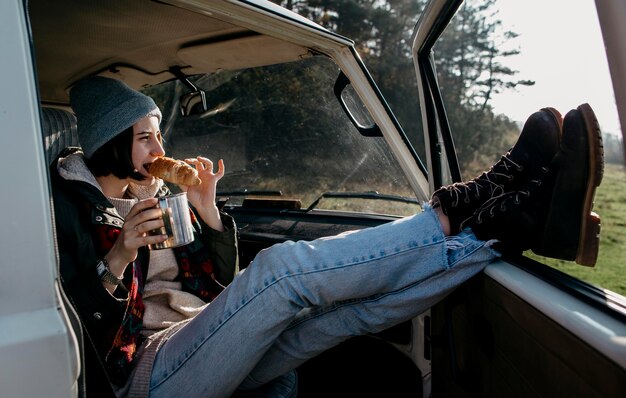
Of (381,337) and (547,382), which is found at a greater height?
(547,382)

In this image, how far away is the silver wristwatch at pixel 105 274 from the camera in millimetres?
1514

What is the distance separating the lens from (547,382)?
1101mm

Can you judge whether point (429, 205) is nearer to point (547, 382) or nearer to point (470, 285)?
point (470, 285)

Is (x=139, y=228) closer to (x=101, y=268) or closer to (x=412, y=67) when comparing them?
(x=101, y=268)

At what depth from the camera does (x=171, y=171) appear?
1.88 m

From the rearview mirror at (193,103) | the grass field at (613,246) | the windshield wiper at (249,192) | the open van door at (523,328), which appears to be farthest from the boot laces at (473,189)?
the grass field at (613,246)

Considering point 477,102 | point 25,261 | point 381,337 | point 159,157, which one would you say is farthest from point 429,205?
point 477,102

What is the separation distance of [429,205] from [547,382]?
0.71m

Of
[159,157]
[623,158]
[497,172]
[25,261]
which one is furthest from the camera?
[159,157]

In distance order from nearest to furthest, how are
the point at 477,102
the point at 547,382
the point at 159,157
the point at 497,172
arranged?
the point at 547,382
the point at 497,172
the point at 159,157
the point at 477,102

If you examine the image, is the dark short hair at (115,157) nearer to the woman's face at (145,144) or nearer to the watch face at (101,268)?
the woman's face at (145,144)

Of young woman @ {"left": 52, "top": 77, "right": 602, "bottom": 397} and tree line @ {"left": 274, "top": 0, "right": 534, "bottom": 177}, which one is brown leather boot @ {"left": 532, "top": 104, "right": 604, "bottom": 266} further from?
tree line @ {"left": 274, "top": 0, "right": 534, "bottom": 177}

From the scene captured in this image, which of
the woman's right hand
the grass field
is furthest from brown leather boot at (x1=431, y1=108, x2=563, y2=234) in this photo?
the grass field

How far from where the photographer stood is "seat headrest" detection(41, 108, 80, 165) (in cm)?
231
